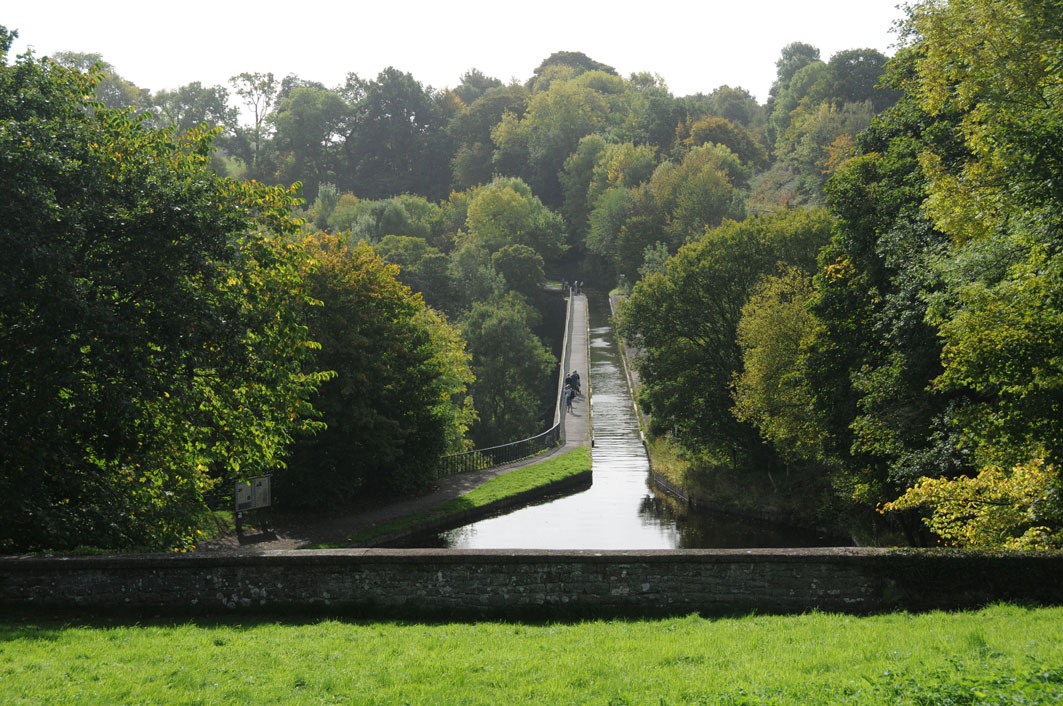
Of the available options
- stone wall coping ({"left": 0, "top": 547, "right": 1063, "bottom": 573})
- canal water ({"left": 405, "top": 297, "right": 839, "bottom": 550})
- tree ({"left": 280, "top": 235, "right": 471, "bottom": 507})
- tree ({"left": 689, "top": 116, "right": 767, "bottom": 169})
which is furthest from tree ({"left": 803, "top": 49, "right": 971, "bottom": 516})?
tree ({"left": 689, "top": 116, "right": 767, "bottom": 169})

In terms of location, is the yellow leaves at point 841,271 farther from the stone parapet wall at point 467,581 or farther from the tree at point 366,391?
the tree at point 366,391

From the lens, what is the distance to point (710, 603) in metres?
11.5

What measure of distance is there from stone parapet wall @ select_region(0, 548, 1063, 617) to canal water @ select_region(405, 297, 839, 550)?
10.4 metres

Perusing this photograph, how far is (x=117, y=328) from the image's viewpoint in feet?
42.8

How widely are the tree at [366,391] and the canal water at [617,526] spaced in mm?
3203

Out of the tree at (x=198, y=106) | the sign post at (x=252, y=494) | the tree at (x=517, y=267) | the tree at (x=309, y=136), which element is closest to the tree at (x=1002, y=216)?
the sign post at (x=252, y=494)

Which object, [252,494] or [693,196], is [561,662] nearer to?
[252,494]

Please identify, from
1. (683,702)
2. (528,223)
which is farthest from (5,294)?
(528,223)

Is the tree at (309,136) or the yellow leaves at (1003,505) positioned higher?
the tree at (309,136)

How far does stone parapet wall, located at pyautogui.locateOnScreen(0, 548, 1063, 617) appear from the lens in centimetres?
1131

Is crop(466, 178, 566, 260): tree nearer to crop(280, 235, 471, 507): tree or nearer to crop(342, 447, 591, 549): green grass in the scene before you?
crop(342, 447, 591, 549): green grass

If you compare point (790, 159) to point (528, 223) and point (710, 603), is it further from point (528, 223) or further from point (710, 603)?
point (710, 603)

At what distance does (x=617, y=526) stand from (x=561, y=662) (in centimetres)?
1988

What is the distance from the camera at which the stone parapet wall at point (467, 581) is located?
37.1 feet
